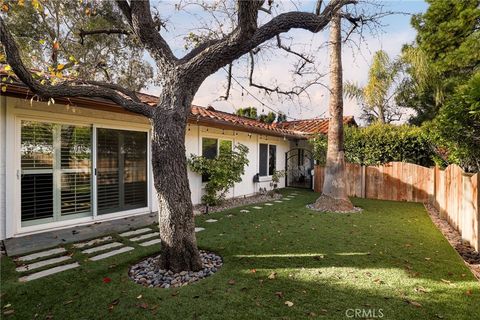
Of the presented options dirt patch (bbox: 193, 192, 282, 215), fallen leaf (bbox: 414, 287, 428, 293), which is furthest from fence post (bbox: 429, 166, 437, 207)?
fallen leaf (bbox: 414, 287, 428, 293)

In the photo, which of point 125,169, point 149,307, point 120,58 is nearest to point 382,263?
point 149,307

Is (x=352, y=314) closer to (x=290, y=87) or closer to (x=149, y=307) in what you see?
(x=149, y=307)

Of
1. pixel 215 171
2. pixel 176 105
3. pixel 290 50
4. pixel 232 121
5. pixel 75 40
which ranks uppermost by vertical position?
pixel 75 40

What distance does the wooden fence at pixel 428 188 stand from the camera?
4973 mm

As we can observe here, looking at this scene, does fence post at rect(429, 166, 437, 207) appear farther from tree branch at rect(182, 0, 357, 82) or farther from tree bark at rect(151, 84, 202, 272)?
tree bark at rect(151, 84, 202, 272)

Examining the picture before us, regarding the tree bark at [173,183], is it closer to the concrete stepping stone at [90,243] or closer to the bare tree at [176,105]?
the bare tree at [176,105]

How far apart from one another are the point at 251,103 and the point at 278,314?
4631 mm

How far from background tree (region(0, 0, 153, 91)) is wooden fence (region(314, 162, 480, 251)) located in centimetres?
972

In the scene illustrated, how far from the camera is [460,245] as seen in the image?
5250 mm

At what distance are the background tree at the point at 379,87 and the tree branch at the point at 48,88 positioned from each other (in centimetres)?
1471

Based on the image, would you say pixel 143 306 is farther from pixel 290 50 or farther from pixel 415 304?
pixel 290 50

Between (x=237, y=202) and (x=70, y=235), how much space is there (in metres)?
5.68

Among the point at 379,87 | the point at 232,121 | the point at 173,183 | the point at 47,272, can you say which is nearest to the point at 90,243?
the point at 47,272

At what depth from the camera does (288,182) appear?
15328 millimetres
